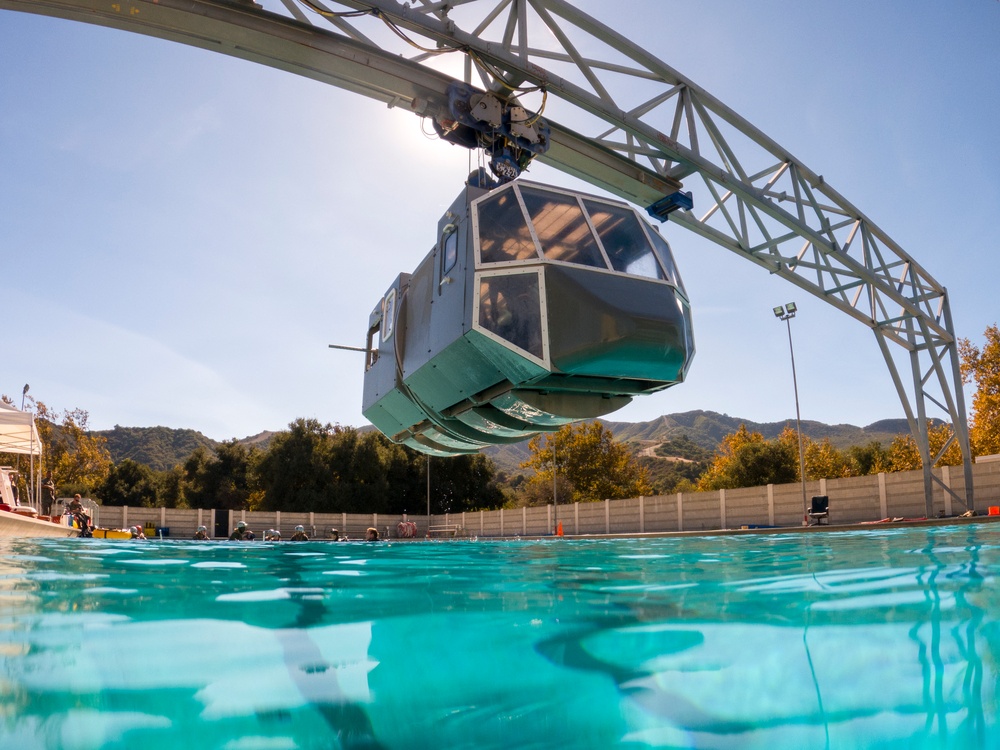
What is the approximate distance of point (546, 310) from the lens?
6.46 meters

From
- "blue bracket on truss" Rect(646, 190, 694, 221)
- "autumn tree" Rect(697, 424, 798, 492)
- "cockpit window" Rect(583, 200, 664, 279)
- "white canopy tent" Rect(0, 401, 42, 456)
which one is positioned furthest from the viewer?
"autumn tree" Rect(697, 424, 798, 492)

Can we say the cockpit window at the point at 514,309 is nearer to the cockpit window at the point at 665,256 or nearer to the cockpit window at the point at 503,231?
the cockpit window at the point at 503,231

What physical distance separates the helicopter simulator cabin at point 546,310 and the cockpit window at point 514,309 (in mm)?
10

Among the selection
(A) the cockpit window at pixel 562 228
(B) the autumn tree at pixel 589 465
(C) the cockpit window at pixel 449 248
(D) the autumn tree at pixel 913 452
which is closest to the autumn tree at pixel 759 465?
(D) the autumn tree at pixel 913 452

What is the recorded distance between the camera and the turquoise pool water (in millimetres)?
1691

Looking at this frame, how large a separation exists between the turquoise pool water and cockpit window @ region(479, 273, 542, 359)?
3.25 meters

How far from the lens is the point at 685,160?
41.8 ft

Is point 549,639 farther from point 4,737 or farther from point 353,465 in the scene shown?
point 353,465

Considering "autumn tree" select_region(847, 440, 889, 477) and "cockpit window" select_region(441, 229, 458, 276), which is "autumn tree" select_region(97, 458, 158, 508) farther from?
"cockpit window" select_region(441, 229, 458, 276)

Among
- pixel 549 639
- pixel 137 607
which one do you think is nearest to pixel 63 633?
pixel 137 607

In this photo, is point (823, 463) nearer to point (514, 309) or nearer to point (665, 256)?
point (665, 256)

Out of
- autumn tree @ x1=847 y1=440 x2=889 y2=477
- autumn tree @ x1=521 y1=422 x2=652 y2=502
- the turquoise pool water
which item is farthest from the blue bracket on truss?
autumn tree @ x1=847 y1=440 x2=889 y2=477

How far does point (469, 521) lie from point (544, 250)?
38.2 m

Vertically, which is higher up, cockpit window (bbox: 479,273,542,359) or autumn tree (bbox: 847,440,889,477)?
cockpit window (bbox: 479,273,542,359)
